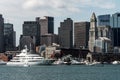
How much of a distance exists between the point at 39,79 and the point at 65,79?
17.8 feet

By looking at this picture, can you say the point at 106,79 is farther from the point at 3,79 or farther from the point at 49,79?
the point at 3,79

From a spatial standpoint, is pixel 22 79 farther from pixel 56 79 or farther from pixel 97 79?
pixel 97 79

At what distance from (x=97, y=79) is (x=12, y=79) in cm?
1757

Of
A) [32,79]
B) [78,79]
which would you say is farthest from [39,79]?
[78,79]

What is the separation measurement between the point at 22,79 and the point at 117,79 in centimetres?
1991

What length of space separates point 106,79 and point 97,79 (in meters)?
2.17

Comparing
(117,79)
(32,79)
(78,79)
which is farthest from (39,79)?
(117,79)

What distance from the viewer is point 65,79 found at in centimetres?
10219

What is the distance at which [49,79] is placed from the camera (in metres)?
102

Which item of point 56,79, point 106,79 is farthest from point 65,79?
point 106,79

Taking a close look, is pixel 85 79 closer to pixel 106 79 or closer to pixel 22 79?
pixel 106 79

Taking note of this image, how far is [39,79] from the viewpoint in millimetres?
101250

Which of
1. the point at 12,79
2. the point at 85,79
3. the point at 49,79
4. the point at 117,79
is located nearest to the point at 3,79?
the point at 12,79

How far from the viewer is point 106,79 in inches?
4067
